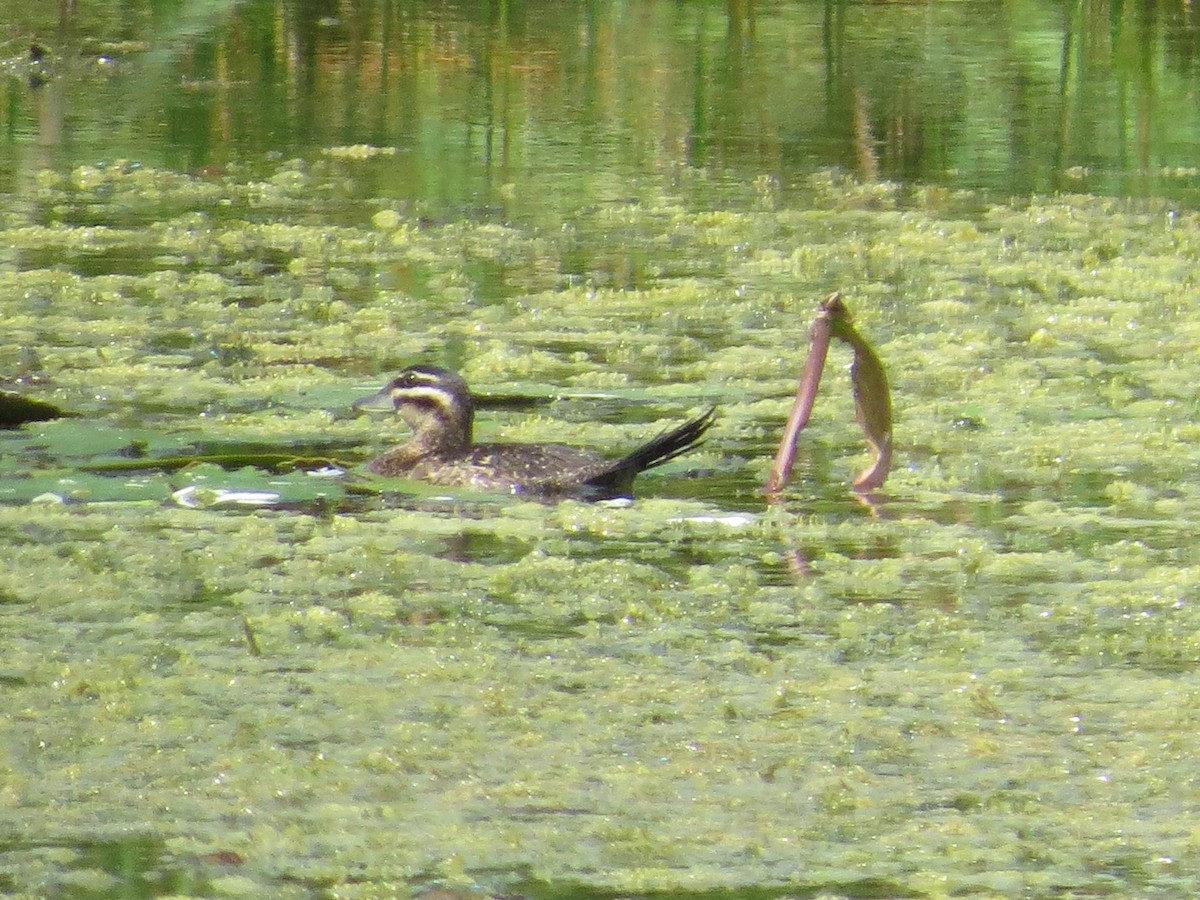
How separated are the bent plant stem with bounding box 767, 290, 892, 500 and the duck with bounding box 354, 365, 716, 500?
221 mm

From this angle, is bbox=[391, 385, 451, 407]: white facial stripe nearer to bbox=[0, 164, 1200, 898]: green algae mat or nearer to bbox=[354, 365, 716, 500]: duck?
bbox=[354, 365, 716, 500]: duck

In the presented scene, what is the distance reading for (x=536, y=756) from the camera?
364cm

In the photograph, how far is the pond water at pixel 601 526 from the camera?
11.1 ft

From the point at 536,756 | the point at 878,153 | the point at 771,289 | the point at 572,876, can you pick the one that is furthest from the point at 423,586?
the point at 878,153

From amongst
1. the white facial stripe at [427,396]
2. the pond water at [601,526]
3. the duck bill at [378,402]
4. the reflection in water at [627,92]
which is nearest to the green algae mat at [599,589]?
the pond water at [601,526]

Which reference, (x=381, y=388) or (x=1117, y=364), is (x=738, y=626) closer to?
(x=381, y=388)

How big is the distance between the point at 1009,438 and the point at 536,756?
2.49m

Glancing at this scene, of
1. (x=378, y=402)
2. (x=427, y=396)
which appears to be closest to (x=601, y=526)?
(x=427, y=396)

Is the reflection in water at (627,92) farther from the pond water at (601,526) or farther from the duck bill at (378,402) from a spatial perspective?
the duck bill at (378,402)

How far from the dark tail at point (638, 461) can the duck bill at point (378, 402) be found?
0.72 metres

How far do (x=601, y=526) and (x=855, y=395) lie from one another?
0.64 metres

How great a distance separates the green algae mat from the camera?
10.9 feet

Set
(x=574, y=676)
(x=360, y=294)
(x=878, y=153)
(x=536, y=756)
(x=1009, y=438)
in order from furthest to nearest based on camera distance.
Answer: (x=878, y=153), (x=360, y=294), (x=1009, y=438), (x=574, y=676), (x=536, y=756)

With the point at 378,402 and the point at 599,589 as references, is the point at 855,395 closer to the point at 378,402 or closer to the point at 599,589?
the point at 599,589
